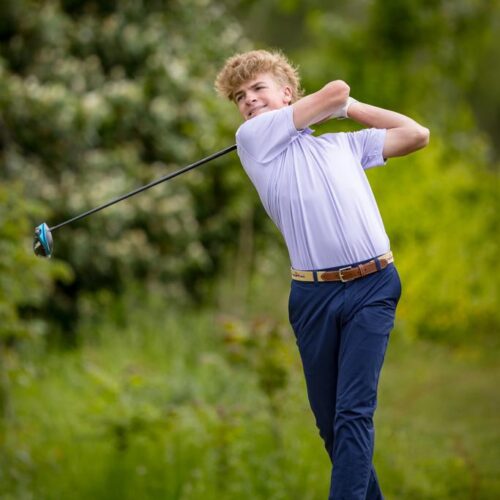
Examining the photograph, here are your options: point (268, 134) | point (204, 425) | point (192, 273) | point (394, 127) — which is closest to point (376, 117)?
point (394, 127)

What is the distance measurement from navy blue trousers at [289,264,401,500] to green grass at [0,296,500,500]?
→ 2.50 meters

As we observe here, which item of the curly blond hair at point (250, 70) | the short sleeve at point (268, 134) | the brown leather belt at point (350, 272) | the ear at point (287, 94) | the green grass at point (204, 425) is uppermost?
the curly blond hair at point (250, 70)

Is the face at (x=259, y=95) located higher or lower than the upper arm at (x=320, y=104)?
higher

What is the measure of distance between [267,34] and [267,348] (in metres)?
12.2

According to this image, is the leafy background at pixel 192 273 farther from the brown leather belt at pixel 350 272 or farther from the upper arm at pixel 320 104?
the upper arm at pixel 320 104

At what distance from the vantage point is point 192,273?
417 inches

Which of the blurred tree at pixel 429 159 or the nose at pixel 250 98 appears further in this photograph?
the blurred tree at pixel 429 159

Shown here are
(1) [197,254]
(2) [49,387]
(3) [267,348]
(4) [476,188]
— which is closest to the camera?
(3) [267,348]

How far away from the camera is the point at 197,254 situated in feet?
32.5

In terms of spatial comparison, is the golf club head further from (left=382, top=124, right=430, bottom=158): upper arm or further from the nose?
(left=382, top=124, right=430, bottom=158): upper arm

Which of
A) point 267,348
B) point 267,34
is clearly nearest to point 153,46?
point 267,348

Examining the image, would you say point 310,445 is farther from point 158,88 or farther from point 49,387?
point 158,88

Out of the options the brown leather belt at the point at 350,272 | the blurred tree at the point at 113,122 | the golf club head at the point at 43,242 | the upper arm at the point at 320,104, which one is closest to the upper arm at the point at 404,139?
the upper arm at the point at 320,104

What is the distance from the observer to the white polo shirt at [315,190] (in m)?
3.22
